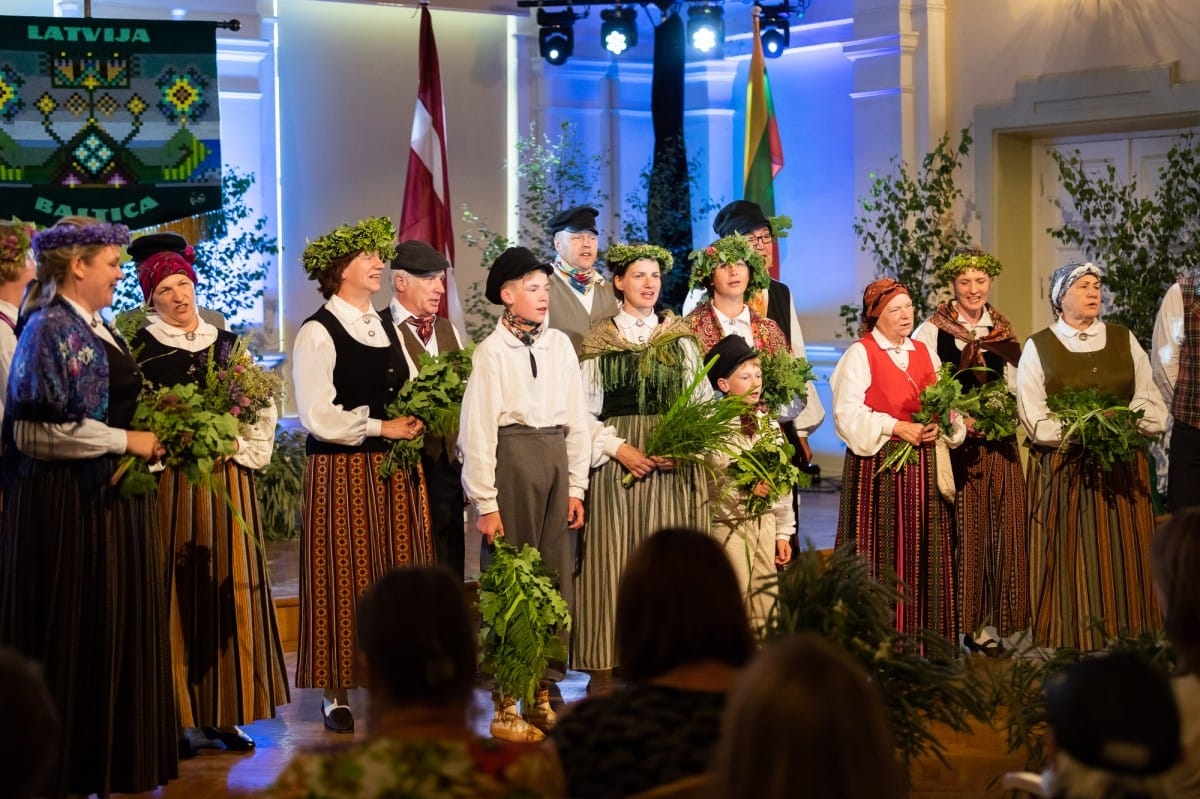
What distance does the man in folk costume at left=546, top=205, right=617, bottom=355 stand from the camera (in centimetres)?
639

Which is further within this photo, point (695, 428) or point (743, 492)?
point (743, 492)

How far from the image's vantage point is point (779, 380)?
5.58 meters

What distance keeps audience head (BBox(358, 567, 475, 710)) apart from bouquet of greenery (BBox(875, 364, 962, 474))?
3.61 m

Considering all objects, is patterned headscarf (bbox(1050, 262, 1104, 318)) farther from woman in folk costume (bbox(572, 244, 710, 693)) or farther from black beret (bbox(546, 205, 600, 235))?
black beret (bbox(546, 205, 600, 235))

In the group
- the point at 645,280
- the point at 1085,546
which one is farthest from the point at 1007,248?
the point at 645,280

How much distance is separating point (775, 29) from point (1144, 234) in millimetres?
2823

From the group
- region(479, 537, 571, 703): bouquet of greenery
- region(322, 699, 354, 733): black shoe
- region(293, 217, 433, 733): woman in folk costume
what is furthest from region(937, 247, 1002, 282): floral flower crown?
region(322, 699, 354, 733): black shoe

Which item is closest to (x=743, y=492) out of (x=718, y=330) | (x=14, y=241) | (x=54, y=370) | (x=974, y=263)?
(x=718, y=330)

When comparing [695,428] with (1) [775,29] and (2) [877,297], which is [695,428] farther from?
(1) [775,29]

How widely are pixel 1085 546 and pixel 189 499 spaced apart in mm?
3226

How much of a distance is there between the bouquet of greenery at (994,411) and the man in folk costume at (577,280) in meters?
1.44

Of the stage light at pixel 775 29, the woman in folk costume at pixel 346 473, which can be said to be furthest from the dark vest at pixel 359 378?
the stage light at pixel 775 29

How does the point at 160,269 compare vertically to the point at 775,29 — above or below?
below

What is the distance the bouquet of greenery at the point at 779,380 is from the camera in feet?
18.3
